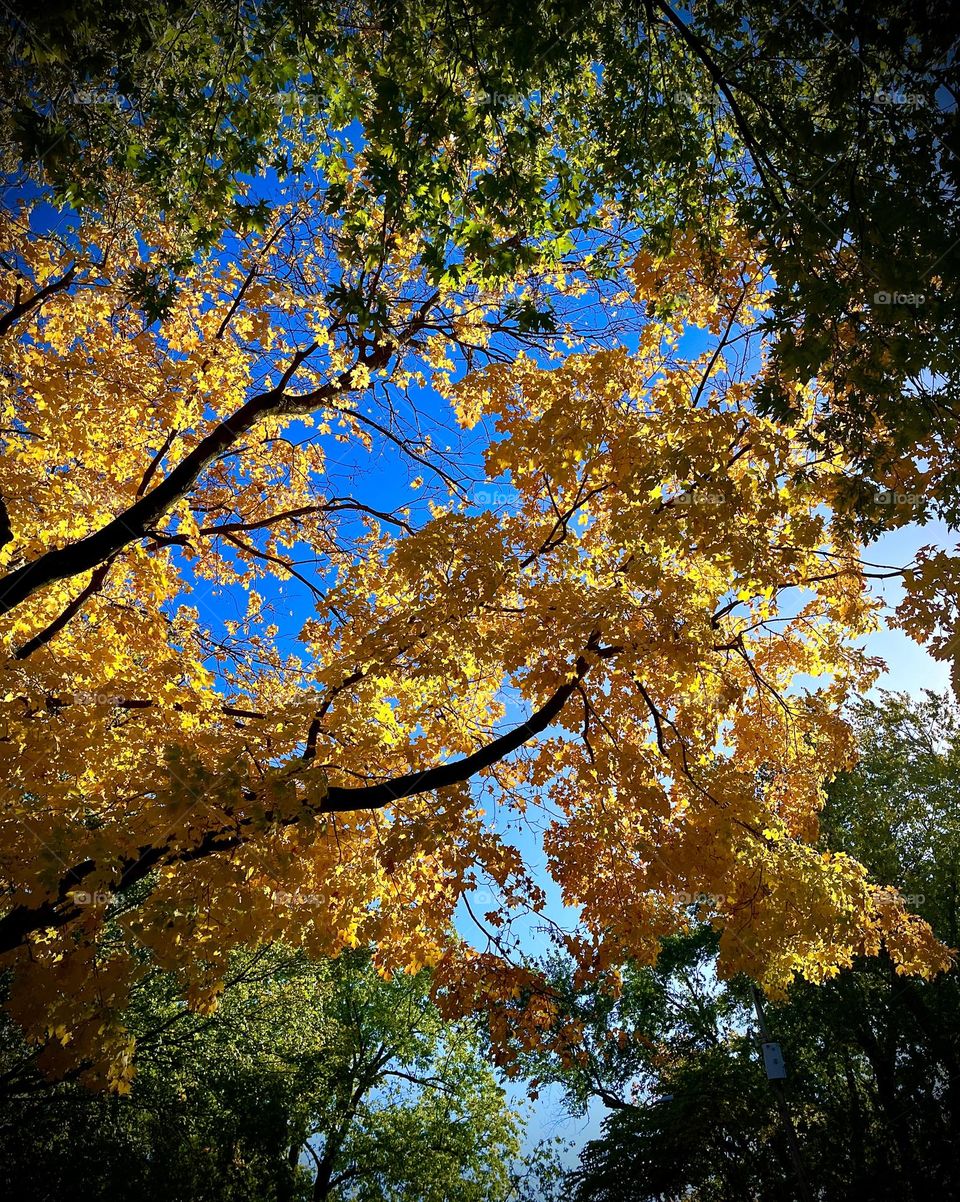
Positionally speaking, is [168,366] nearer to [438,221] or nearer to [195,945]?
[438,221]

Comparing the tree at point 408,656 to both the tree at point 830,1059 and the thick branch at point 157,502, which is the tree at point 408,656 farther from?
the tree at point 830,1059

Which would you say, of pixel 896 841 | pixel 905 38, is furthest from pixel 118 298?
pixel 896 841

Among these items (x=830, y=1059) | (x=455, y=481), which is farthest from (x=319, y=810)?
(x=830, y=1059)

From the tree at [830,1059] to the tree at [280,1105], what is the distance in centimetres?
356

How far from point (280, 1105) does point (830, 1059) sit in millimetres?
14527

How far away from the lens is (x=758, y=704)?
305 inches

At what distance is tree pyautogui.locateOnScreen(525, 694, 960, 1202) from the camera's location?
12273mm

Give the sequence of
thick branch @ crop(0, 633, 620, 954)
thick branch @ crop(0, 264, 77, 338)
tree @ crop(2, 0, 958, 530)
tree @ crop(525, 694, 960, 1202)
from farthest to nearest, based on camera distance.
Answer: tree @ crop(525, 694, 960, 1202) → thick branch @ crop(0, 264, 77, 338) → thick branch @ crop(0, 633, 620, 954) → tree @ crop(2, 0, 958, 530)

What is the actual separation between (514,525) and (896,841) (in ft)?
50.6

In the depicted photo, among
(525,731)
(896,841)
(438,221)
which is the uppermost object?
(896,841)

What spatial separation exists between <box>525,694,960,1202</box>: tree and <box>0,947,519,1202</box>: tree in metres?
3.56

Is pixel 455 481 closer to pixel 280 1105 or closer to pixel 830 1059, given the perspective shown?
pixel 280 1105

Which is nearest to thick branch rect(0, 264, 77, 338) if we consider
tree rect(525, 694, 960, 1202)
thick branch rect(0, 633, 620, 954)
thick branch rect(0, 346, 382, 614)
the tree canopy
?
the tree canopy

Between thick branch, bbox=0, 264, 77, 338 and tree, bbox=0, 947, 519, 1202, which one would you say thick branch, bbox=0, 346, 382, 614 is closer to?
thick branch, bbox=0, 264, 77, 338
